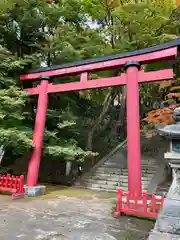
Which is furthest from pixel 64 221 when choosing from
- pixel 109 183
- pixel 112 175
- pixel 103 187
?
pixel 112 175

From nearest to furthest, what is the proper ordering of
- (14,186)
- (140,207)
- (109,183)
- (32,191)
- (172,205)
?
(172,205) < (140,207) < (14,186) < (32,191) < (109,183)

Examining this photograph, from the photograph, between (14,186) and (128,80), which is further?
(14,186)

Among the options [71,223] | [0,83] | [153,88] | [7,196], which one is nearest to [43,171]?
[7,196]

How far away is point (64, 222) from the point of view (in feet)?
19.1

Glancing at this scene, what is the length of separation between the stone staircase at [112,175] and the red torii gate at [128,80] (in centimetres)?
317

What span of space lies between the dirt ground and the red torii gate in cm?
133

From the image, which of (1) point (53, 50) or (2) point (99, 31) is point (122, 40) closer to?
(2) point (99, 31)

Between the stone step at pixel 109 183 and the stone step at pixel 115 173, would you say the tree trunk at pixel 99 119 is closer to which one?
the stone step at pixel 115 173

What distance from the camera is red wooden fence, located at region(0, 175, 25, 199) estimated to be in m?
8.56

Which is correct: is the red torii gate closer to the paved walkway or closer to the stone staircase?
the paved walkway

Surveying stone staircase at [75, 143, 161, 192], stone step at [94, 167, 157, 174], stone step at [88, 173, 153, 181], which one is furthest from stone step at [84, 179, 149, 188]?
stone step at [94, 167, 157, 174]

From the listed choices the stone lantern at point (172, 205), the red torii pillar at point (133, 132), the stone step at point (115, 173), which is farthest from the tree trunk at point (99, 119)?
the stone lantern at point (172, 205)

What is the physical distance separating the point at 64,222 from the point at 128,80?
522 cm

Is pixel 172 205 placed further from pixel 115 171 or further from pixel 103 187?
pixel 115 171
